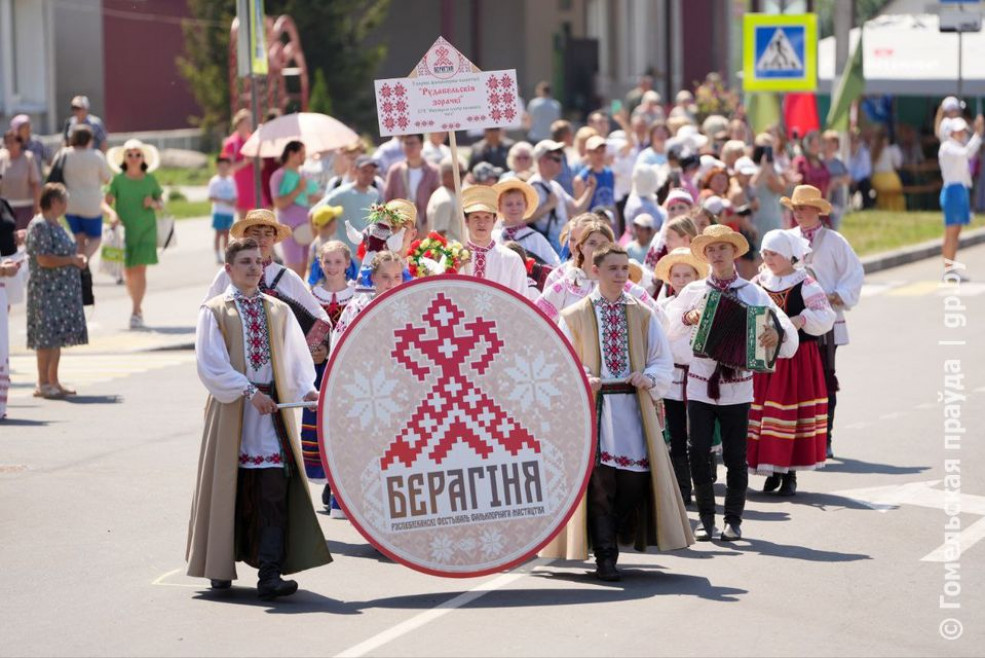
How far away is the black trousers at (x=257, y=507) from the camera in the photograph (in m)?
8.46

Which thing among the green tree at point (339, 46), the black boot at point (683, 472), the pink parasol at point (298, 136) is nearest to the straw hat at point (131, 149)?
the pink parasol at point (298, 136)

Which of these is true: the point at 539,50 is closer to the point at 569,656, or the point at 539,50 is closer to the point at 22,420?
Answer: the point at 22,420

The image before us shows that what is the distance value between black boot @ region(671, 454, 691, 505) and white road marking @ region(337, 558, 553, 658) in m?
1.20

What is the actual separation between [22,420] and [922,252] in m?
14.4

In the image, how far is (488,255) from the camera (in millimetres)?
11203

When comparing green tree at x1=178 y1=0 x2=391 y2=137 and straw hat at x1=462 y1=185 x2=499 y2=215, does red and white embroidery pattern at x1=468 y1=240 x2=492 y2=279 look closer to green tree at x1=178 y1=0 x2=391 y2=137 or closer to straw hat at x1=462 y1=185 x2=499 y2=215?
straw hat at x1=462 y1=185 x2=499 y2=215

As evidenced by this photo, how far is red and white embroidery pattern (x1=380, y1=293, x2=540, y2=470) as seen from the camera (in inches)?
325

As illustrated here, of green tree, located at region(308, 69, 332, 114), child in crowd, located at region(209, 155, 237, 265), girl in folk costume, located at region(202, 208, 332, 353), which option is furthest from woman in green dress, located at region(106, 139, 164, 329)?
green tree, located at region(308, 69, 332, 114)

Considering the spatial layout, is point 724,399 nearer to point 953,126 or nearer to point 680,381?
point 680,381

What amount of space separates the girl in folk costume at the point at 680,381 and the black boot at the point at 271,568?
2335 mm

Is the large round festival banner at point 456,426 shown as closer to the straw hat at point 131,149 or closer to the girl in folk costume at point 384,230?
the girl in folk costume at point 384,230

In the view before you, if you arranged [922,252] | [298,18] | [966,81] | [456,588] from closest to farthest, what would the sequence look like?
[456,588] → [922,252] → [966,81] → [298,18]

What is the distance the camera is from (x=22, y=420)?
13.6 metres

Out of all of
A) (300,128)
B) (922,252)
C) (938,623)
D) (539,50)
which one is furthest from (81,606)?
(539,50)
